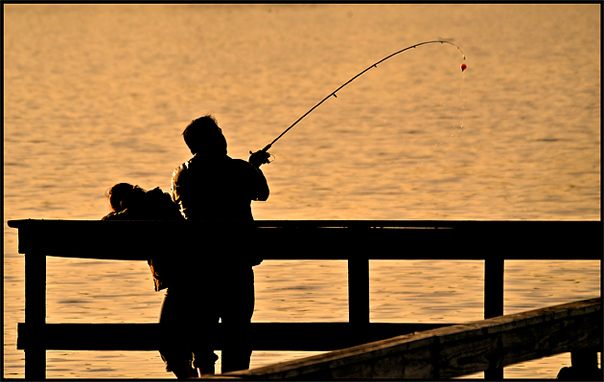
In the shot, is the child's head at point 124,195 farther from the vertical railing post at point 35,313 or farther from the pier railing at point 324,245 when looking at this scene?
the vertical railing post at point 35,313

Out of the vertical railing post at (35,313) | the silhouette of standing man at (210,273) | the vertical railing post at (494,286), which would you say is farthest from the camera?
the vertical railing post at (35,313)

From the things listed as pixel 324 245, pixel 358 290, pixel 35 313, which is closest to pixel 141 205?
pixel 35 313

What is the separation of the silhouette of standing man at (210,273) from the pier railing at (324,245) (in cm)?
10

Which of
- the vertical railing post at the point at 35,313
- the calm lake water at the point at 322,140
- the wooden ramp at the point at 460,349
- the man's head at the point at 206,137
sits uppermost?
the calm lake water at the point at 322,140

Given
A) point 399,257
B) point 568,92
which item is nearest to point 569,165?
point 568,92

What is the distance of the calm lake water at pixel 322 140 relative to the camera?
11.3 meters

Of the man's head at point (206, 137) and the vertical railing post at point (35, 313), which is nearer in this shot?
the man's head at point (206, 137)

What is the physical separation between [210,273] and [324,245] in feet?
1.83

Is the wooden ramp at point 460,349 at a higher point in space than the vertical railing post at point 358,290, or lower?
lower

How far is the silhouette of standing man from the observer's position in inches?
271

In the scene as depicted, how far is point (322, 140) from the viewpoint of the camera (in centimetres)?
2600

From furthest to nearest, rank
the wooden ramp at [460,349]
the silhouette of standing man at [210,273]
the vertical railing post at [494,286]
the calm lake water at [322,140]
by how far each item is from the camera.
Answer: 1. the calm lake water at [322,140]
2. the vertical railing post at [494,286]
3. the silhouette of standing man at [210,273]
4. the wooden ramp at [460,349]

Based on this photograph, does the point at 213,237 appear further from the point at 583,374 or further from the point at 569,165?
the point at 569,165

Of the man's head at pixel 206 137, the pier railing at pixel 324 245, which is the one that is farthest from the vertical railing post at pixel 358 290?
the man's head at pixel 206 137
